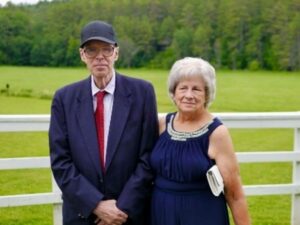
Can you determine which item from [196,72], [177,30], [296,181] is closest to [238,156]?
[296,181]

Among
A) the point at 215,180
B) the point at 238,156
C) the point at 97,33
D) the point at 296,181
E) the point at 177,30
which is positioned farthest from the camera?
the point at 177,30

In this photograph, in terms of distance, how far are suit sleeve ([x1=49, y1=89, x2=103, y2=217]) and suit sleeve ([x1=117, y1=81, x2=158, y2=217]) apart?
127 mm

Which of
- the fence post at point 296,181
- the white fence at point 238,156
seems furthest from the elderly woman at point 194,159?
the fence post at point 296,181

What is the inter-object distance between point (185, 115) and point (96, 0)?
71.8 meters

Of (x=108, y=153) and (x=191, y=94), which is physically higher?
(x=191, y=94)

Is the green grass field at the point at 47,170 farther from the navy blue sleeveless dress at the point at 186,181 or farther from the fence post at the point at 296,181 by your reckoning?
the navy blue sleeveless dress at the point at 186,181

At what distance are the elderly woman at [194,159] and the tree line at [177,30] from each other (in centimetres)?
5920

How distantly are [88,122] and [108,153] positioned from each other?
173 mm

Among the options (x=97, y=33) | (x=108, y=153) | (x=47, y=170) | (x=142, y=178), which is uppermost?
(x=97, y=33)

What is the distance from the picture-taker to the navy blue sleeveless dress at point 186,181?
2174 millimetres

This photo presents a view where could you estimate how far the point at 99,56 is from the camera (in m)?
2.29

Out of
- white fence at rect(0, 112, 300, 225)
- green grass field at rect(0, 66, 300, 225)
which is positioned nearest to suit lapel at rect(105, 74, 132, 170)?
green grass field at rect(0, 66, 300, 225)

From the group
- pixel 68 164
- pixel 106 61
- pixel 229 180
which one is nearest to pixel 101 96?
pixel 106 61

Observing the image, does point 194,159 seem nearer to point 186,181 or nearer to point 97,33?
point 186,181
